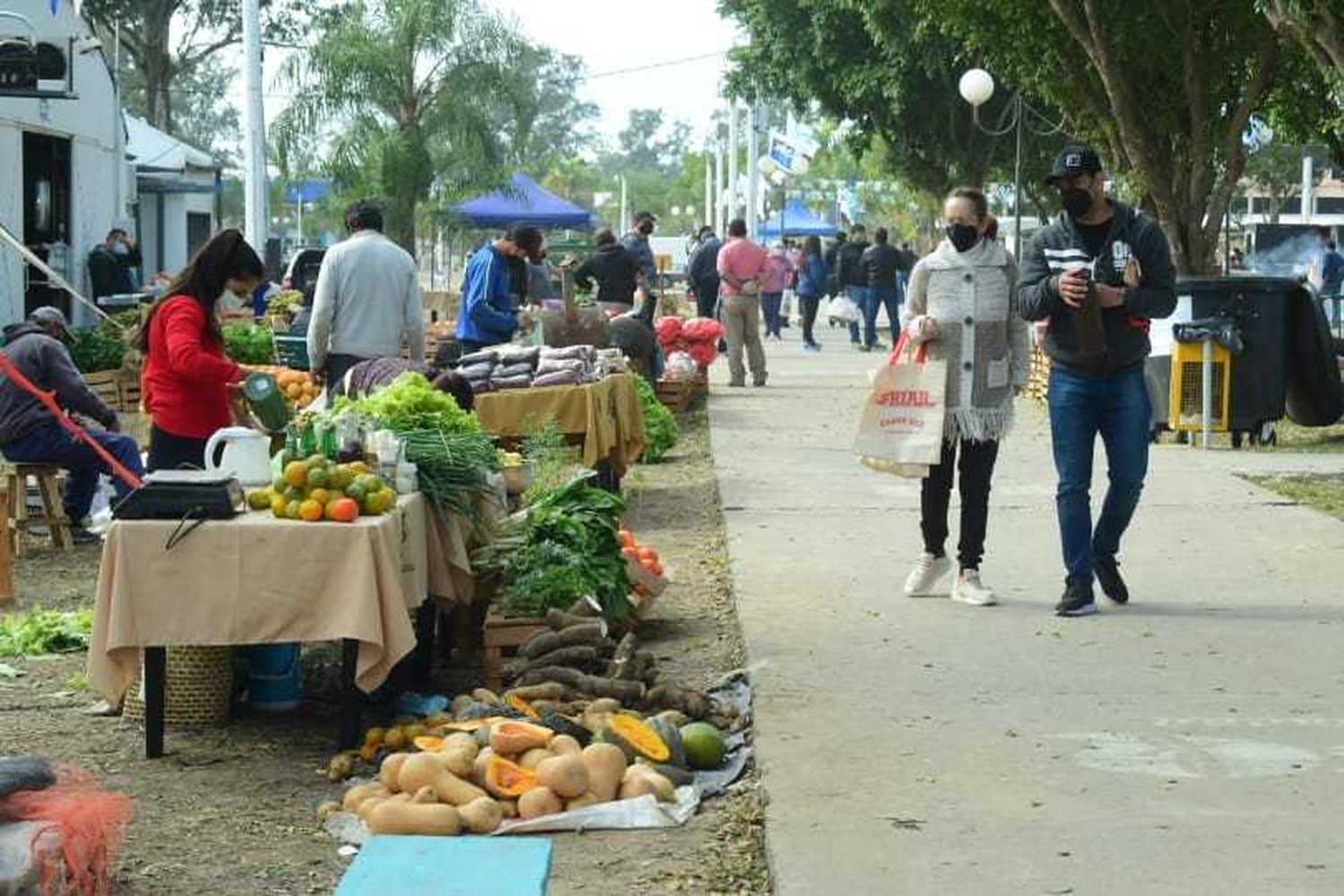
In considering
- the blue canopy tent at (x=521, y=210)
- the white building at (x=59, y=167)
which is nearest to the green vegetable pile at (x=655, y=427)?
the white building at (x=59, y=167)

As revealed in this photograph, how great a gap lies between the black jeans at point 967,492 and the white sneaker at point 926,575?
18 centimetres

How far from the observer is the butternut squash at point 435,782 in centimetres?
662

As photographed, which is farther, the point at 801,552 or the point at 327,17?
the point at 327,17

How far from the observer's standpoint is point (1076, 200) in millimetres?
9477

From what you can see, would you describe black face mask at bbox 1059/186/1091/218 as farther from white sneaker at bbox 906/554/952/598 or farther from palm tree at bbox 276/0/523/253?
palm tree at bbox 276/0/523/253

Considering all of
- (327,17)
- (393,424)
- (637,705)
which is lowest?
(637,705)

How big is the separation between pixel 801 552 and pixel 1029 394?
11887mm

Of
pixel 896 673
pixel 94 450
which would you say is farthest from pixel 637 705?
pixel 94 450

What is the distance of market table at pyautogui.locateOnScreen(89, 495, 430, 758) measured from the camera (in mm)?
7285

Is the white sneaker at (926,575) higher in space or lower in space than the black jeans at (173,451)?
lower

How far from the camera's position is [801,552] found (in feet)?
39.1

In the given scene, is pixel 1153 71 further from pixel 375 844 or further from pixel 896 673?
pixel 375 844

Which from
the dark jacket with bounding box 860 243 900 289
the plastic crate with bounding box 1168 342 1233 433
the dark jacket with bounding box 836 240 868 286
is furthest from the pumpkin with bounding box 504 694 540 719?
the dark jacket with bounding box 836 240 868 286

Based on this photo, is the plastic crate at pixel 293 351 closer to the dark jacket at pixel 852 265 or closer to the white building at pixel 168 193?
the dark jacket at pixel 852 265
